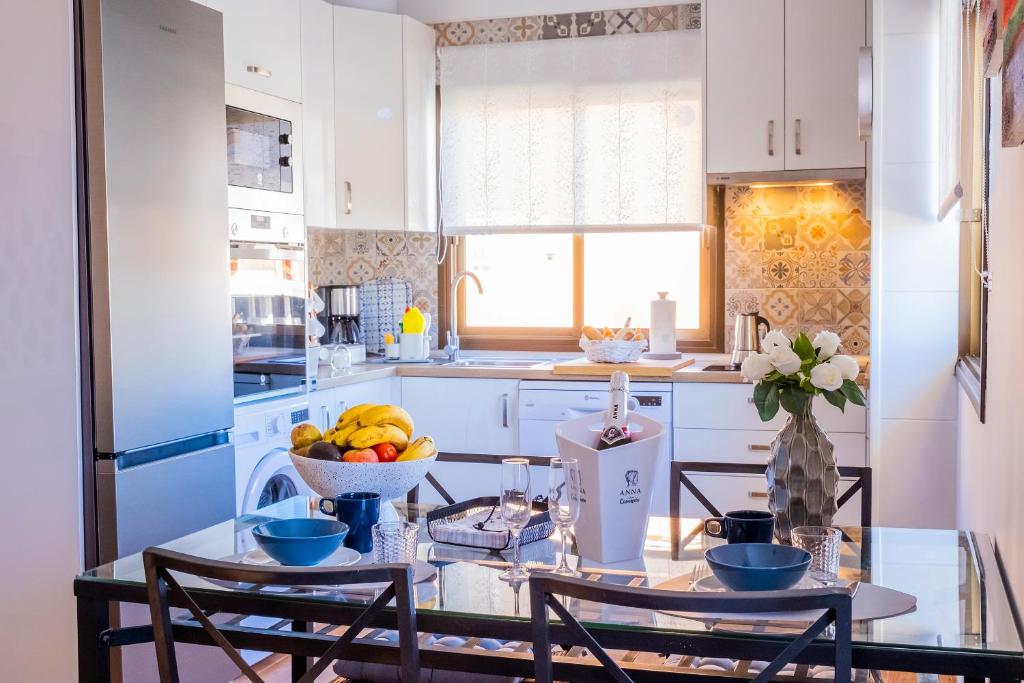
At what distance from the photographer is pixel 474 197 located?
4.86 metres

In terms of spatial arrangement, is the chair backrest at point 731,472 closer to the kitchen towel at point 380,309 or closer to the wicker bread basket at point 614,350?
the wicker bread basket at point 614,350

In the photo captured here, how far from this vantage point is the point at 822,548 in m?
1.61

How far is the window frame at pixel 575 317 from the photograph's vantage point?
4660 millimetres

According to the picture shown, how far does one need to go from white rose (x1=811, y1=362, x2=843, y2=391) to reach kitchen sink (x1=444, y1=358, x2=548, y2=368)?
267 centimetres

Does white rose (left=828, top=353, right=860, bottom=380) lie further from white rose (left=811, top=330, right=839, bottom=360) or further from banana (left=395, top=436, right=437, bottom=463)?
banana (left=395, top=436, right=437, bottom=463)

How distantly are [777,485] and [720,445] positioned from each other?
2.20 meters

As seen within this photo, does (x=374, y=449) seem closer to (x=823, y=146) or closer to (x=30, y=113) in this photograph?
(x=30, y=113)

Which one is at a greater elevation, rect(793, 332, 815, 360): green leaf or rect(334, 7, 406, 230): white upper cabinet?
rect(334, 7, 406, 230): white upper cabinet

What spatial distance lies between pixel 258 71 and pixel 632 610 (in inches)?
107

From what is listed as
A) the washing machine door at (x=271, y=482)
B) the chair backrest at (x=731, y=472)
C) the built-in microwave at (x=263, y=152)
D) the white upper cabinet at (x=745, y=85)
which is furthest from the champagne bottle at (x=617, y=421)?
the white upper cabinet at (x=745, y=85)

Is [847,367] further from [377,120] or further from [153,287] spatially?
[377,120]

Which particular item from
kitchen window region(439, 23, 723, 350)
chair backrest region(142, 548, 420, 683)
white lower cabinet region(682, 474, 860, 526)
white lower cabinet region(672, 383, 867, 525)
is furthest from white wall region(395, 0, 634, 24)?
chair backrest region(142, 548, 420, 683)

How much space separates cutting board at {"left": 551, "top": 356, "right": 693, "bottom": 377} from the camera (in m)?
4.08

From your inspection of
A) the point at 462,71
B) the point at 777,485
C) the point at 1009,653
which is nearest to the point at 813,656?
the point at 1009,653
